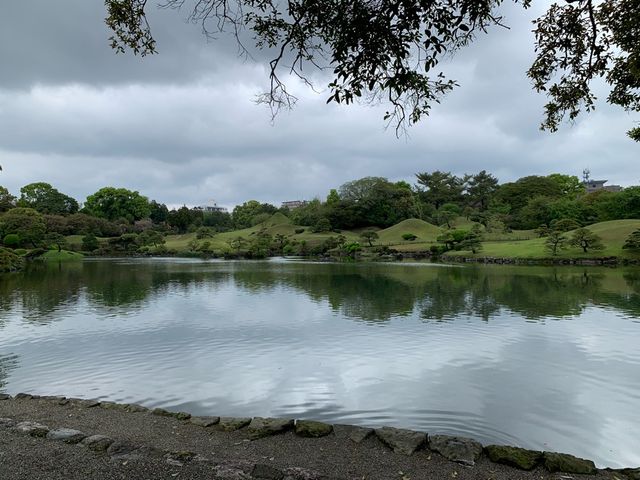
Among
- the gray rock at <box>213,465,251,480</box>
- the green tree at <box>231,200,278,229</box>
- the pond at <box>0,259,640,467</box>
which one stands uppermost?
the green tree at <box>231,200,278,229</box>

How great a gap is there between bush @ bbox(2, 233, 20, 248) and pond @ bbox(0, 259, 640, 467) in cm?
3876

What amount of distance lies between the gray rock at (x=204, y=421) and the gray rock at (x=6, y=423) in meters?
2.10

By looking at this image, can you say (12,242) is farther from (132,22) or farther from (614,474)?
(614,474)

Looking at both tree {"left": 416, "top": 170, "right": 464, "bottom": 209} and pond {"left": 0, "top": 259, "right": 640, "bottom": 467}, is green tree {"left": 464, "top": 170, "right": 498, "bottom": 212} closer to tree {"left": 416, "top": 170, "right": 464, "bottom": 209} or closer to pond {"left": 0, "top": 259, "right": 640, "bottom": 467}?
tree {"left": 416, "top": 170, "right": 464, "bottom": 209}

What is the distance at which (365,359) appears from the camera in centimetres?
941

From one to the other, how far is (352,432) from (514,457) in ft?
5.77

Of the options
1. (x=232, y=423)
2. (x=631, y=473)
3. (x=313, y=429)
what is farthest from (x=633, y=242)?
(x=232, y=423)

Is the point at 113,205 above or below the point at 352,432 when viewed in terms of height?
above

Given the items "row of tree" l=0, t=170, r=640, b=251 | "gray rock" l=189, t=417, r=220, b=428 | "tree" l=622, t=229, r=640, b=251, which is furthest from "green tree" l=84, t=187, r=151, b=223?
"gray rock" l=189, t=417, r=220, b=428

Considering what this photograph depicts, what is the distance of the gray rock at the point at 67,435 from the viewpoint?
4.89 meters

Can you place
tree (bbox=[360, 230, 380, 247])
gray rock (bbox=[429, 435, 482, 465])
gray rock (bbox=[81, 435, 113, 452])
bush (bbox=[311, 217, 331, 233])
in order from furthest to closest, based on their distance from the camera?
bush (bbox=[311, 217, 331, 233])
tree (bbox=[360, 230, 380, 247])
gray rock (bbox=[81, 435, 113, 452])
gray rock (bbox=[429, 435, 482, 465])

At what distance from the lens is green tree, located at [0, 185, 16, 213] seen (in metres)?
62.2

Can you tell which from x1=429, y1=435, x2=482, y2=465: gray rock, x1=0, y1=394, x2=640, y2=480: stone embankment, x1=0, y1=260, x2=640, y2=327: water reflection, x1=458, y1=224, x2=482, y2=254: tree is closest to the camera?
x1=0, y1=394, x2=640, y2=480: stone embankment

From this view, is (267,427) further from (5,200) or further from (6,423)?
(5,200)
